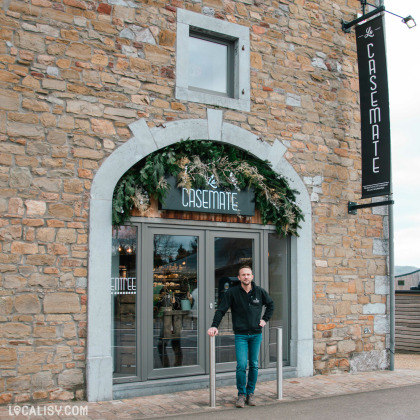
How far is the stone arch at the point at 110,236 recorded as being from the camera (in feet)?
21.0

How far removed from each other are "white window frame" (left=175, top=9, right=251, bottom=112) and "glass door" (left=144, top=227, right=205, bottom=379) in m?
1.90

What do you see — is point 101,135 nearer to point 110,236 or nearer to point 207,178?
point 110,236

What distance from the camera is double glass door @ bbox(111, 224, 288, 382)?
6852 millimetres

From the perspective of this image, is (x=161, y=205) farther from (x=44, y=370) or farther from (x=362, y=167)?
(x=362, y=167)

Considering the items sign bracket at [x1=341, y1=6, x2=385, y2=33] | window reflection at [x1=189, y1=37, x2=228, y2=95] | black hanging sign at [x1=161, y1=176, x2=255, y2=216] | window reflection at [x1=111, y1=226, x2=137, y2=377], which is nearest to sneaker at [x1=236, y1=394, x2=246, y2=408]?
window reflection at [x1=111, y1=226, x2=137, y2=377]

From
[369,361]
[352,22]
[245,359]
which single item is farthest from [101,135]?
[369,361]

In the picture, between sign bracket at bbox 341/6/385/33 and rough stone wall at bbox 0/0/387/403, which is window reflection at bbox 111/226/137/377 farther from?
sign bracket at bbox 341/6/385/33

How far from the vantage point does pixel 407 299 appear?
1146 centimetres

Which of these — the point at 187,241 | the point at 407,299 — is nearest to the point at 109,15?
the point at 187,241

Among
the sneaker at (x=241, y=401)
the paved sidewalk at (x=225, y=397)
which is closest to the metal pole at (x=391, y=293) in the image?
the paved sidewalk at (x=225, y=397)

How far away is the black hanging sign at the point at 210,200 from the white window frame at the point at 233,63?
3.89ft

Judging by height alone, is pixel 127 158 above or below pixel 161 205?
above

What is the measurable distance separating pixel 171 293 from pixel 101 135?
230 cm

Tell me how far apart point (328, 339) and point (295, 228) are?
6.05 ft
